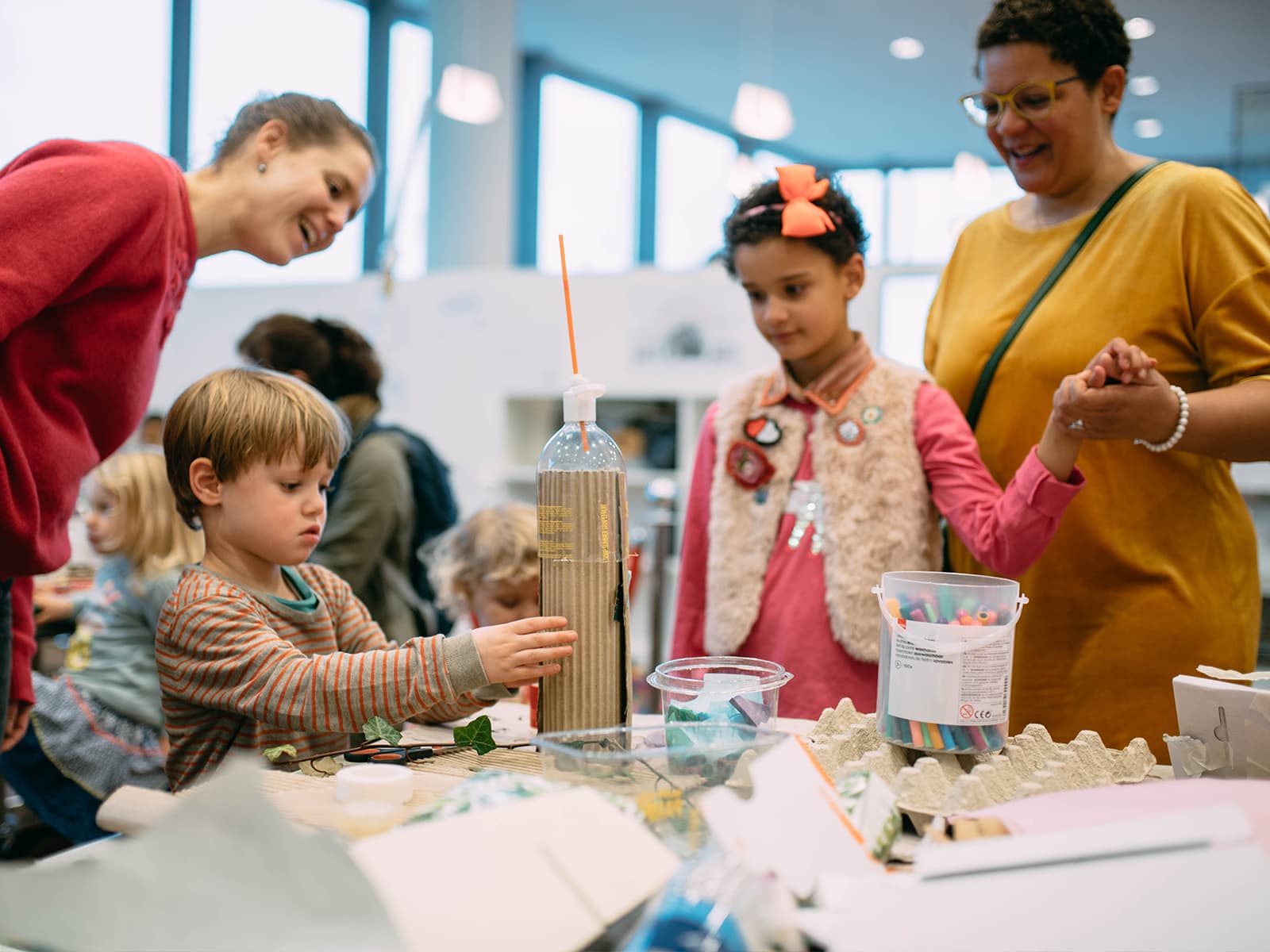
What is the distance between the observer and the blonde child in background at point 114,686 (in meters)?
2.30

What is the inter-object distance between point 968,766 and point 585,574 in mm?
417

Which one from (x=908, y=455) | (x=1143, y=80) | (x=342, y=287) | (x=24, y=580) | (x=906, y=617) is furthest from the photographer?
(x=1143, y=80)

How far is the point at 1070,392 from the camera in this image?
126 cm

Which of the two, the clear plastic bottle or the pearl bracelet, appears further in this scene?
the pearl bracelet

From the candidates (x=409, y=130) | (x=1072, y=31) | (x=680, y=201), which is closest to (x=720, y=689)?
(x=1072, y=31)

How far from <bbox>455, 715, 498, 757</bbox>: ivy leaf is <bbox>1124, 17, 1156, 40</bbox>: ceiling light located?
24.0 feet

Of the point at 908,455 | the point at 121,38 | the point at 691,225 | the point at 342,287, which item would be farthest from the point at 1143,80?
the point at 908,455

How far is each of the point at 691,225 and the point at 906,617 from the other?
9019 mm

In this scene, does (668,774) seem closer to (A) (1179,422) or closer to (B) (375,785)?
(B) (375,785)

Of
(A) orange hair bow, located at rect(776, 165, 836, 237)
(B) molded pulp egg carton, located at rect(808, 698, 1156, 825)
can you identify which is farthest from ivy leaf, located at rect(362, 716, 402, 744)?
(A) orange hair bow, located at rect(776, 165, 836, 237)

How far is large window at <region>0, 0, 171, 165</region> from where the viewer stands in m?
4.82

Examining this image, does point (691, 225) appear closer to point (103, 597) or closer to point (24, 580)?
point (103, 597)

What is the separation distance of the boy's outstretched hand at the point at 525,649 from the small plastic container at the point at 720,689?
11 centimetres

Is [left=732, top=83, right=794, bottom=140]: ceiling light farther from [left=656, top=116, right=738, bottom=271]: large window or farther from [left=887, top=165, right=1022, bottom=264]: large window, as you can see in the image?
[left=887, top=165, right=1022, bottom=264]: large window
